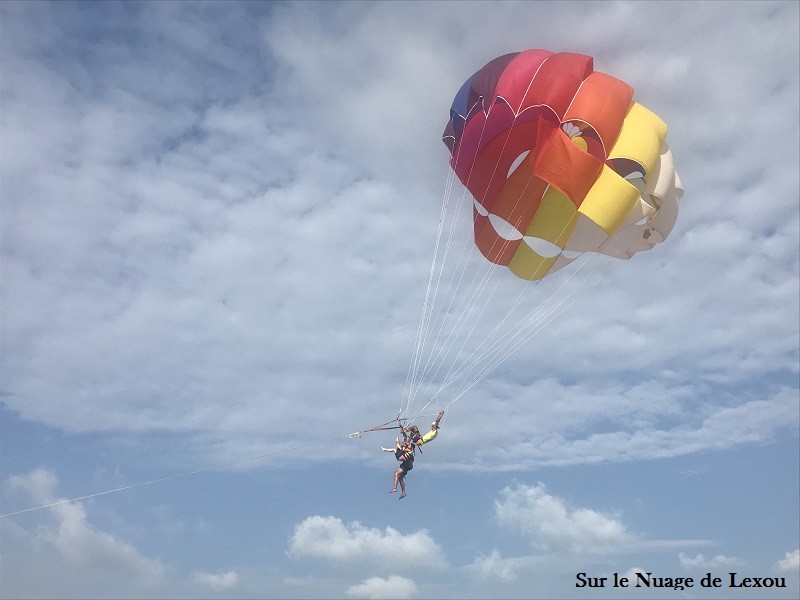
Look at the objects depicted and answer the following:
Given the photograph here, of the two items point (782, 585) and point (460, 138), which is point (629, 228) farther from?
point (782, 585)

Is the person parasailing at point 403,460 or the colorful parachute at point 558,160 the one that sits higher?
the colorful parachute at point 558,160

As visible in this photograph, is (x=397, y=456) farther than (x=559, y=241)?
No

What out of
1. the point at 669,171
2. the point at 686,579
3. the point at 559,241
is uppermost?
the point at 669,171

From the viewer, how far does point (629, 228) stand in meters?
19.4

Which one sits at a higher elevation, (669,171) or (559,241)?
(669,171)

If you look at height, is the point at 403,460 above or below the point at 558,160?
below

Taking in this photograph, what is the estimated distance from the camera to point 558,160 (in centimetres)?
1789

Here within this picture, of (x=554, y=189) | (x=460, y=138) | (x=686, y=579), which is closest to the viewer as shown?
(x=686, y=579)

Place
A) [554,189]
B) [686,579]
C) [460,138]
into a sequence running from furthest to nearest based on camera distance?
1. [460,138]
2. [554,189]
3. [686,579]

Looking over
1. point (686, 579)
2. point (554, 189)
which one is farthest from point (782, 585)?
point (554, 189)

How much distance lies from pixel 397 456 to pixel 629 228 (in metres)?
7.58

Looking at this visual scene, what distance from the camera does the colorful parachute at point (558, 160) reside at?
17922 mm

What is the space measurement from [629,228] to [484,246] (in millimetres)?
3613

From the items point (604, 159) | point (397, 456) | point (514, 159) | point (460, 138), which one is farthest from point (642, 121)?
point (397, 456)
